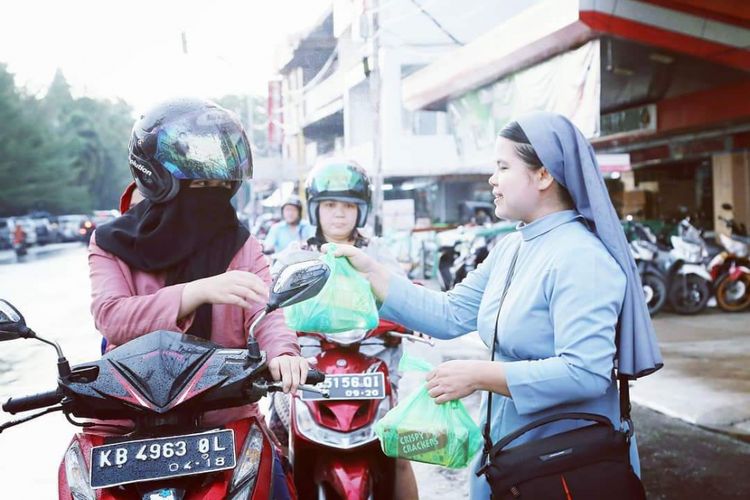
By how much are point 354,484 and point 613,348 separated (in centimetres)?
161

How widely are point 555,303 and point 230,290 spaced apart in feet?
2.89

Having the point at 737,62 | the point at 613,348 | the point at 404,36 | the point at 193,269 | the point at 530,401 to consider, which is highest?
the point at 404,36

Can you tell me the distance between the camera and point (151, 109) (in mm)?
2396

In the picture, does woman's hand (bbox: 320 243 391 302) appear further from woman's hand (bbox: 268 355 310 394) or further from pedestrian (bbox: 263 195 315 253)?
pedestrian (bbox: 263 195 315 253)

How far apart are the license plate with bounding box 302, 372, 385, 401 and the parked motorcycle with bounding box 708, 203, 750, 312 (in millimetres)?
9359

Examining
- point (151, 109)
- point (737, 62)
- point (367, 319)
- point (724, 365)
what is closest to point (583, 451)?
point (367, 319)

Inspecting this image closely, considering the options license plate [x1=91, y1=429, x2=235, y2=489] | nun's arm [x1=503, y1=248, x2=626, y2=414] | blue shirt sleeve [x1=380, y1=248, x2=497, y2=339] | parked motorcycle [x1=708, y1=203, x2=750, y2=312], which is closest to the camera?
license plate [x1=91, y1=429, x2=235, y2=489]

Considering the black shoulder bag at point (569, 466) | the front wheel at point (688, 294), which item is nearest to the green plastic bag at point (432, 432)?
the black shoulder bag at point (569, 466)

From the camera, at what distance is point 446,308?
261 cm

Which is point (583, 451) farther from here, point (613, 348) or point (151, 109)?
point (151, 109)

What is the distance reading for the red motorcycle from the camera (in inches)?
130

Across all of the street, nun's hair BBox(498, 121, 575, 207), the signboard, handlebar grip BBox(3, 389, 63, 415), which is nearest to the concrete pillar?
the signboard

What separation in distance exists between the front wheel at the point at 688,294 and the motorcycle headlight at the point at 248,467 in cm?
1016

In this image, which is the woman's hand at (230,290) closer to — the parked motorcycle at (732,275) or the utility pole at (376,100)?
the utility pole at (376,100)
